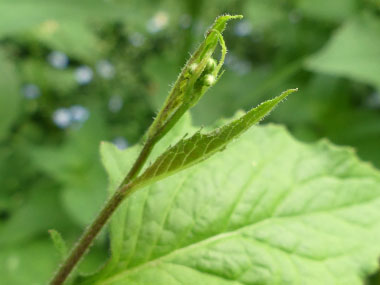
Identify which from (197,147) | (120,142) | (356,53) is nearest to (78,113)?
(120,142)

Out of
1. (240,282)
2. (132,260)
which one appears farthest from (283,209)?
(132,260)

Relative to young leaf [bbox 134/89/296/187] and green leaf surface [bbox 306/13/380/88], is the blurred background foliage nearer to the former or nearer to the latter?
green leaf surface [bbox 306/13/380/88]

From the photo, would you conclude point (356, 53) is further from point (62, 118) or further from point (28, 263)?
point (62, 118)

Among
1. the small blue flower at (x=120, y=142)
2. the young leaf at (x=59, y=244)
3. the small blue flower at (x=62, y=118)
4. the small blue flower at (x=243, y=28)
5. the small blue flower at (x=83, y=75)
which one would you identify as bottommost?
the young leaf at (x=59, y=244)

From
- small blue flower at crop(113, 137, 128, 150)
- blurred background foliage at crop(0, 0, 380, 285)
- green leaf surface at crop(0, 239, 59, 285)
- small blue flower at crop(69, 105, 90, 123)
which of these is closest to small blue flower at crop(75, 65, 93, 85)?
blurred background foliage at crop(0, 0, 380, 285)

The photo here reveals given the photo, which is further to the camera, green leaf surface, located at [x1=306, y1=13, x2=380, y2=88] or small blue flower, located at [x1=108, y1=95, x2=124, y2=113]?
small blue flower, located at [x1=108, y1=95, x2=124, y2=113]

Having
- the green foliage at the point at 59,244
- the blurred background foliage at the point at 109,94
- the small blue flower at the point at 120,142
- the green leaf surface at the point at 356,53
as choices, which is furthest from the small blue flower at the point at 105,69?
the green foliage at the point at 59,244

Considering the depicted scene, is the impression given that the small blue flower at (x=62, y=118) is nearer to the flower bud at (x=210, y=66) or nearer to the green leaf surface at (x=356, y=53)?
the green leaf surface at (x=356, y=53)
